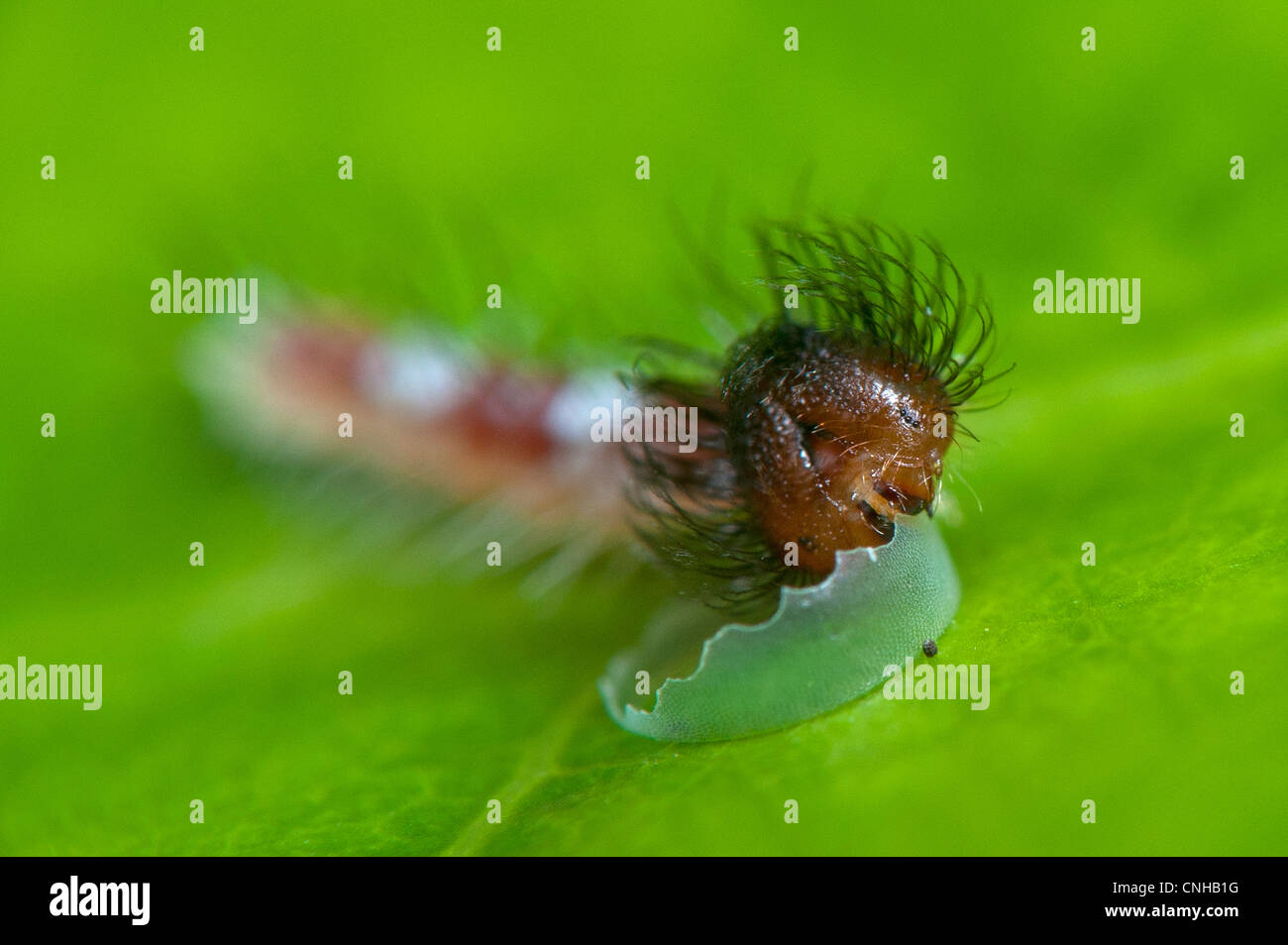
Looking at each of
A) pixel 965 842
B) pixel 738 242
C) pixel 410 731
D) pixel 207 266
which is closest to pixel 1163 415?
pixel 738 242

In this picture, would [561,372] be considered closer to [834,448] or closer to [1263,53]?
[834,448]

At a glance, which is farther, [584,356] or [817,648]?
[584,356]

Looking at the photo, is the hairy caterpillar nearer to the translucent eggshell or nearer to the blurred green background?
the translucent eggshell

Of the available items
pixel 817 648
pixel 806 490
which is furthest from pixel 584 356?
pixel 817 648

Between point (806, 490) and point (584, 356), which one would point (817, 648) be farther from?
point (584, 356)

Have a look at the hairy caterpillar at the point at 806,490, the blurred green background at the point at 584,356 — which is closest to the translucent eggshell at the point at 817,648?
the hairy caterpillar at the point at 806,490

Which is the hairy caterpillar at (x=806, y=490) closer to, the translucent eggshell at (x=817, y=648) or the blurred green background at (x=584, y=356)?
the translucent eggshell at (x=817, y=648)

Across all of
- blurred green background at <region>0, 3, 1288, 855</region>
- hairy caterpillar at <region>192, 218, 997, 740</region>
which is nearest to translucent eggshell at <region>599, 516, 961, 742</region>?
hairy caterpillar at <region>192, 218, 997, 740</region>
